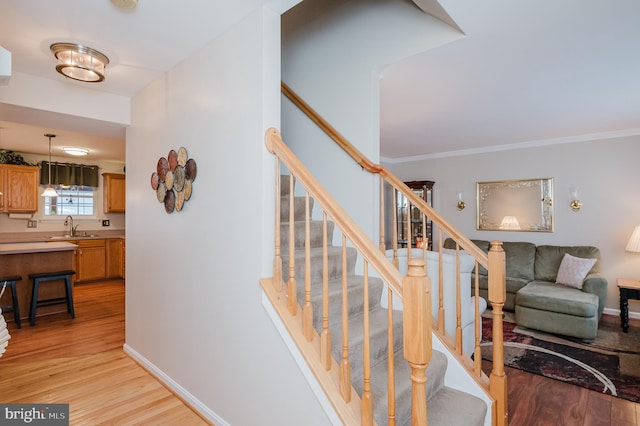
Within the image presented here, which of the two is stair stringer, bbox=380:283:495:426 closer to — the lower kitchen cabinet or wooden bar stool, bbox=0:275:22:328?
wooden bar stool, bbox=0:275:22:328

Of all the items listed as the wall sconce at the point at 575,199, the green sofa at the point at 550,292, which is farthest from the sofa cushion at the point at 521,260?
the wall sconce at the point at 575,199

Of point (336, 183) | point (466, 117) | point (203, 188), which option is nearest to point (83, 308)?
point (203, 188)

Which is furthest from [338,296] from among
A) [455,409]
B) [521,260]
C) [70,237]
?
[70,237]

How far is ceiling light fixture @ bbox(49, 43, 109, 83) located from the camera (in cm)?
226

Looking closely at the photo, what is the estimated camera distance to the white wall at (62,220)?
610 cm

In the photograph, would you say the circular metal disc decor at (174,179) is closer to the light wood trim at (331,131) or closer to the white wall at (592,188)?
the light wood trim at (331,131)

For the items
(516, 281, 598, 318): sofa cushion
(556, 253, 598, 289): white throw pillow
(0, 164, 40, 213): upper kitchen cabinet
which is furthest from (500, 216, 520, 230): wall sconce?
(0, 164, 40, 213): upper kitchen cabinet

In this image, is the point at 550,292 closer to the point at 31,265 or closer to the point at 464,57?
the point at 464,57

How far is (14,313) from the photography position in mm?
4035

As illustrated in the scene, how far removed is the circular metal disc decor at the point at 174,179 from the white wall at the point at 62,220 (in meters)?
5.32

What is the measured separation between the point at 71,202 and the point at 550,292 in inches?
329

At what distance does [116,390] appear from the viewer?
258 cm

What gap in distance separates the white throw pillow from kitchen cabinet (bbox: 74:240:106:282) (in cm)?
776

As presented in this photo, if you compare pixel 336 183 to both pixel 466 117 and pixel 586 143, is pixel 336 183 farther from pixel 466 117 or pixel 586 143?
pixel 586 143
